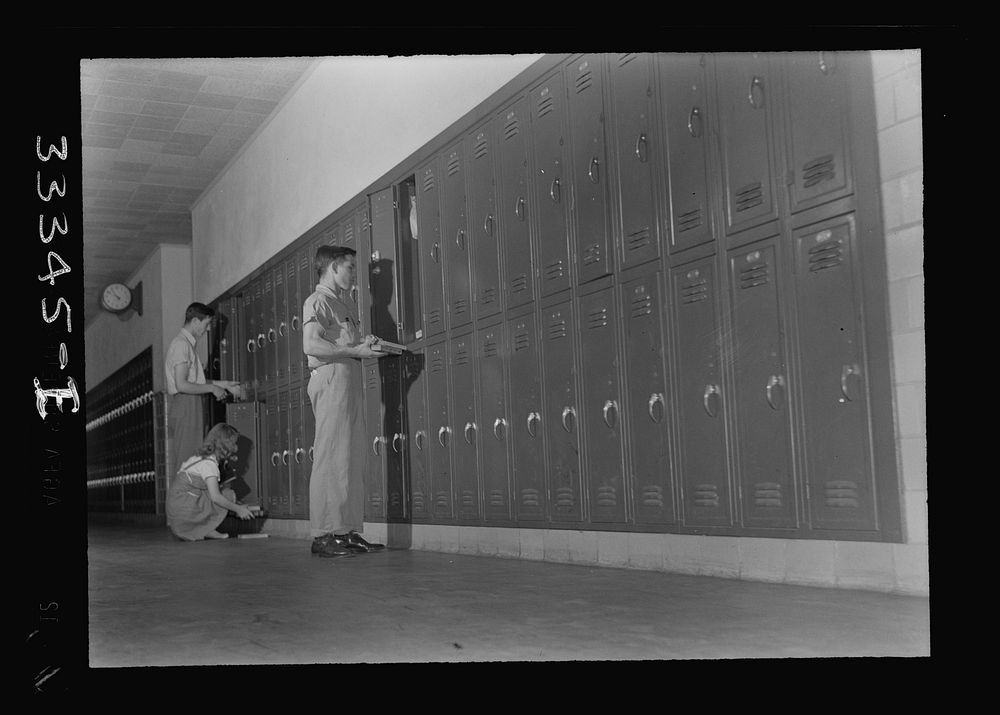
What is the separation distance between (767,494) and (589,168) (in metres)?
1.48

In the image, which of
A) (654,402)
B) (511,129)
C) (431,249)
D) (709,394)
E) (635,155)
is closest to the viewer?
(709,394)

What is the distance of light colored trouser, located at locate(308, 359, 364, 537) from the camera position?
442 centimetres

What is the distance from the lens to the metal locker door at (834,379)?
108 inches

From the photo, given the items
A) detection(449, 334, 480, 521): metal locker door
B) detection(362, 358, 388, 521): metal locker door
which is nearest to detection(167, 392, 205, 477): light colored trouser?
detection(362, 358, 388, 521): metal locker door

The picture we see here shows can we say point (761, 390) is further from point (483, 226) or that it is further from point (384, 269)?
point (384, 269)

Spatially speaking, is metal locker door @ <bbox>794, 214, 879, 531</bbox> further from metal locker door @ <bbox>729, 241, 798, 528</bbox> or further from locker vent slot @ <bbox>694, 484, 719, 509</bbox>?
locker vent slot @ <bbox>694, 484, 719, 509</bbox>

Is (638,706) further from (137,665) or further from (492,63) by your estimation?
(492,63)

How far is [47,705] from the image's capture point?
2.22 m

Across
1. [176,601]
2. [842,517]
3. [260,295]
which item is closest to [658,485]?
[842,517]

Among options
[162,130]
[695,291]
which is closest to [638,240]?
[695,291]

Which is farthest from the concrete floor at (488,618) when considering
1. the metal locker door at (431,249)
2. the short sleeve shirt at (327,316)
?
the metal locker door at (431,249)

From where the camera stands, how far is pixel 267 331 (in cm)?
724

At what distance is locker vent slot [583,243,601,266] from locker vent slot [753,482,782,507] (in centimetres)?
114

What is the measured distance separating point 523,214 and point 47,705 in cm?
267
